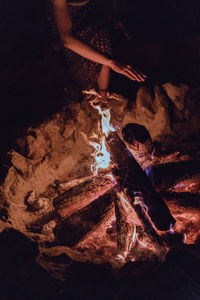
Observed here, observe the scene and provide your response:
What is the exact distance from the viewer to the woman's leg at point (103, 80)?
257 cm

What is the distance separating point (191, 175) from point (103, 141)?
895 mm

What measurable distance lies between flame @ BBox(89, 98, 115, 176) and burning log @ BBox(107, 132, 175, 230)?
88 millimetres

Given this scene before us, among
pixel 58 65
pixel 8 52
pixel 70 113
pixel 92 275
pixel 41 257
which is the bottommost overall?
pixel 92 275

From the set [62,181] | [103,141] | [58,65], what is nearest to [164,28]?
[58,65]

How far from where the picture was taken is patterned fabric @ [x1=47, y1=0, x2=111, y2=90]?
233 centimetres

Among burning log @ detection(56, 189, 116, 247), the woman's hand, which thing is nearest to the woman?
the woman's hand

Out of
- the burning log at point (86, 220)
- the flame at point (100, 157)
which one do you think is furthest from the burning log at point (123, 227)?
the flame at point (100, 157)

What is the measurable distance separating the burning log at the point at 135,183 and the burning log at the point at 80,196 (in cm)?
26

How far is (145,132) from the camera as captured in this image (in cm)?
206

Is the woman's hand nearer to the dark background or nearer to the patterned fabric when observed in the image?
the patterned fabric

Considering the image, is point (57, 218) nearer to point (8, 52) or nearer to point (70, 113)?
point (70, 113)

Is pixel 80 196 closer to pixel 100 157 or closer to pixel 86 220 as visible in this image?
pixel 86 220

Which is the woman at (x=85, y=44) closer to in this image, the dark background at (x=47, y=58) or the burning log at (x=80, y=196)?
the dark background at (x=47, y=58)

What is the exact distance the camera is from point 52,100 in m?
2.55
